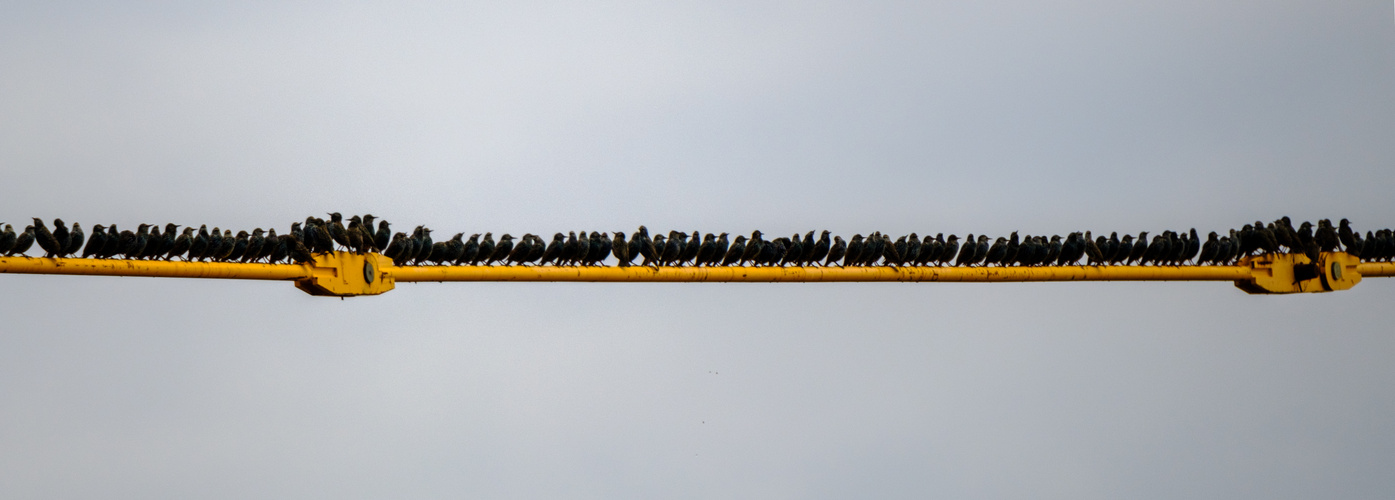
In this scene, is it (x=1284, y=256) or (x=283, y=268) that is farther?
(x=1284, y=256)

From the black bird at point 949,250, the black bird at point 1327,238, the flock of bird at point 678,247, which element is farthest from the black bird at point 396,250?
the black bird at point 1327,238

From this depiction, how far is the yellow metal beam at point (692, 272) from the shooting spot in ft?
113

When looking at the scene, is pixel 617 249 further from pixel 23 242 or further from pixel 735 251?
pixel 23 242

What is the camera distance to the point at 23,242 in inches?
1515

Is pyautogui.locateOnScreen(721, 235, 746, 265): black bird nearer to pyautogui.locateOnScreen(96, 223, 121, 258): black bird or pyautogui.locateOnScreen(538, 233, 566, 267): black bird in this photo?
pyautogui.locateOnScreen(538, 233, 566, 267): black bird

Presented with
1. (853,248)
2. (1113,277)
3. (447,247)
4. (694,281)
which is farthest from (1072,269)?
(447,247)

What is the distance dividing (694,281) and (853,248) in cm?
643

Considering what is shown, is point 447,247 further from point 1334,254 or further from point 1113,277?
point 1334,254

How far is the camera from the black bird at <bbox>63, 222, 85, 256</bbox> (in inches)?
1510

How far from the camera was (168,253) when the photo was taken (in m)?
39.0

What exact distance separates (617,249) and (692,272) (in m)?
2.99

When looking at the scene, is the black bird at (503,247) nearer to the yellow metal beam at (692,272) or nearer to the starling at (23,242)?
the yellow metal beam at (692,272)

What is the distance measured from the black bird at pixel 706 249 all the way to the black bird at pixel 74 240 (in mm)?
11609

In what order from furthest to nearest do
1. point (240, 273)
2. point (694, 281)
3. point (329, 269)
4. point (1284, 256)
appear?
point (1284, 256), point (694, 281), point (329, 269), point (240, 273)
